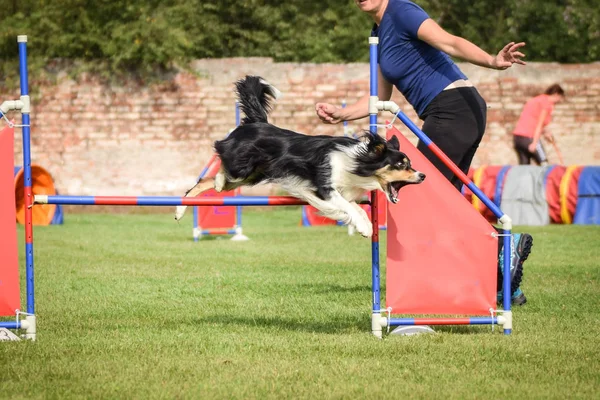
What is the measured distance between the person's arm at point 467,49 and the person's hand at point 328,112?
0.60m

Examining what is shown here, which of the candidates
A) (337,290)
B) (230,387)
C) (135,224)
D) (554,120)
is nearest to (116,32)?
(135,224)

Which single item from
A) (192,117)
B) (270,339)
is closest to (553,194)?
(192,117)

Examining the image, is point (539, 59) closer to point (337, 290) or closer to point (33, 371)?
point (337, 290)

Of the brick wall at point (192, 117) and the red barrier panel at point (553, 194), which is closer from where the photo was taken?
the red barrier panel at point (553, 194)

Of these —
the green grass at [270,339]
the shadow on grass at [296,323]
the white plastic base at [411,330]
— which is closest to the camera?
the green grass at [270,339]

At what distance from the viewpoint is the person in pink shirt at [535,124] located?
14570 millimetres

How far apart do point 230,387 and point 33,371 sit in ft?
2.75

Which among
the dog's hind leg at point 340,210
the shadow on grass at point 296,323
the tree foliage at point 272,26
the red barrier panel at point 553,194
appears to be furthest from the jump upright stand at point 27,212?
the tree foliage at point 272,26

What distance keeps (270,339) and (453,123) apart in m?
1.39

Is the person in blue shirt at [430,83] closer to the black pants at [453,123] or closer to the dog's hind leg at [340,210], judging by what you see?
the black pants at [453,123]

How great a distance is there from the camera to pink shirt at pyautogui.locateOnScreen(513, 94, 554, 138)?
14.6m

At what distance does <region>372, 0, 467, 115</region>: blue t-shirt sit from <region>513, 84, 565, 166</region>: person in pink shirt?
1022 cm

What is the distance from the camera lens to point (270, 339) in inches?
172

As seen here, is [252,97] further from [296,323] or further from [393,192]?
[296,323]
